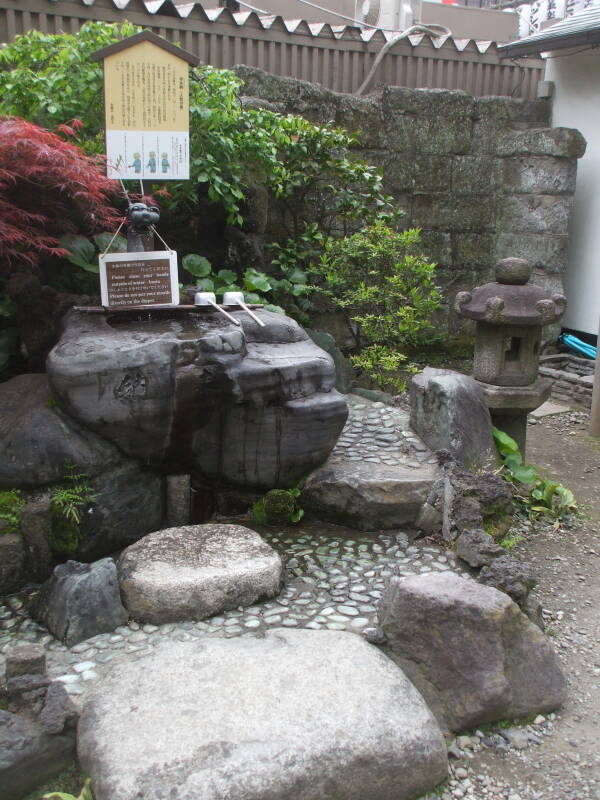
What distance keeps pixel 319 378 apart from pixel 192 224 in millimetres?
2712

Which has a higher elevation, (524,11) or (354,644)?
(524,11)

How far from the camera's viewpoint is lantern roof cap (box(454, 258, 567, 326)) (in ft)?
20.8

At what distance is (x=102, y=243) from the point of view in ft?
18.3

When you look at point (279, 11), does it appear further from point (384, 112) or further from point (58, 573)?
point (58, 573)

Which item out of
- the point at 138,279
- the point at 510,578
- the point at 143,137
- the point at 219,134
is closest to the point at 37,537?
the point at 138,279

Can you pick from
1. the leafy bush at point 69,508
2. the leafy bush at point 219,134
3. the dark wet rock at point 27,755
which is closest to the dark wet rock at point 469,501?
the leafy bush at point 69,508

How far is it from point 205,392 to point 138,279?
98 cm

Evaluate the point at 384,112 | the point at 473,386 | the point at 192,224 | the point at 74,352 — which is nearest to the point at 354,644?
the point at 74,352

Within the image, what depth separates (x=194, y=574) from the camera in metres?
4.00

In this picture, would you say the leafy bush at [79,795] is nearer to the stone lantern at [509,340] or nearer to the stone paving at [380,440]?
the stone paving at [380,440]

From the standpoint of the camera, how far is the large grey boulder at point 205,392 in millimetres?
4340

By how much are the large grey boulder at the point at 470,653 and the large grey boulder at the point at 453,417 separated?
187 centimetres

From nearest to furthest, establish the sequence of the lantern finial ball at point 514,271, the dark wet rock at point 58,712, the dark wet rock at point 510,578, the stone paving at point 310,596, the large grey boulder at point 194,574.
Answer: the dark wet rock at point 58,712
the stone paving at point 310,596
the large grey boulder at point 194,574
the dark wet rock at point 510,578
the lantern finial ball at point 514,271

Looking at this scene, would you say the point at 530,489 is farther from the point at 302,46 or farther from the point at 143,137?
the point at 302,46
